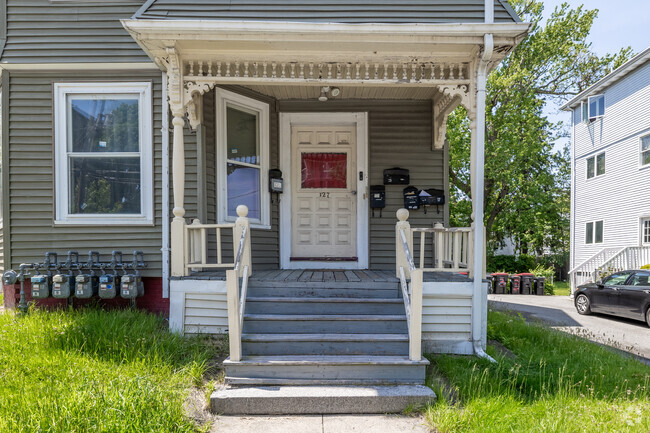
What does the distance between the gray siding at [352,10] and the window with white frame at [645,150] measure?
10.2 meters

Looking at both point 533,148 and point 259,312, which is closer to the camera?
point 259,312

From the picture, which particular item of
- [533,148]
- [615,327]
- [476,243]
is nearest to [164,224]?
[476,243]

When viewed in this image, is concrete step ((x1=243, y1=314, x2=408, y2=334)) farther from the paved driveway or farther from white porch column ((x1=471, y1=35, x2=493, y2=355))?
the paved driveway

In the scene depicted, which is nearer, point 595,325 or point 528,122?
point 595,325

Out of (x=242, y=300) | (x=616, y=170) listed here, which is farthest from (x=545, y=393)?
(x=616, y=170)

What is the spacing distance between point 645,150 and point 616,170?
4.23 ft

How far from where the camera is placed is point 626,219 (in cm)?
1220

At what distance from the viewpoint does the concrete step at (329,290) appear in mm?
4113

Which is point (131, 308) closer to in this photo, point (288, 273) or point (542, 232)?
point (288, 273)

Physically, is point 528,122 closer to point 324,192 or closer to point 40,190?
point 324,192

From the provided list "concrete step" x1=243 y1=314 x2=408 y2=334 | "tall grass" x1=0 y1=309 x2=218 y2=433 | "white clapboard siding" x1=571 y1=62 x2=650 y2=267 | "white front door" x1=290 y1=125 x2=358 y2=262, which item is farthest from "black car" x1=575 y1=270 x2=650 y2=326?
"tall grass" x1=0 y1=309 x2=218 y2=433

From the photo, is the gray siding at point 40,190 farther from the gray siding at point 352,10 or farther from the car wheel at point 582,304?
the car wheel at point 582,304

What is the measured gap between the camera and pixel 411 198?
18.4ft

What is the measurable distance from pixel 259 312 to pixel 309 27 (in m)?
2.81
